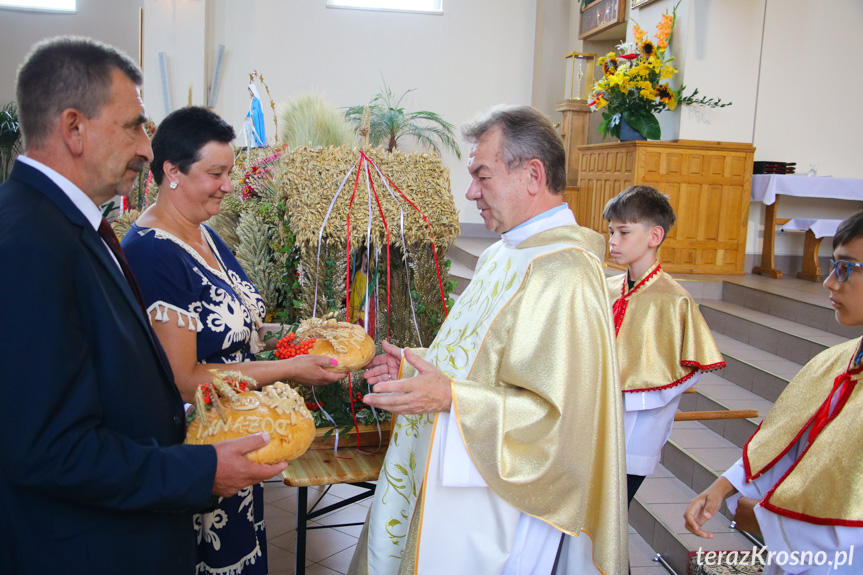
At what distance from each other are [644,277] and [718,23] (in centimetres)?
512

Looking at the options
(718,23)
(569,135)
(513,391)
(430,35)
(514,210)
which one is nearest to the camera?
(513,391)

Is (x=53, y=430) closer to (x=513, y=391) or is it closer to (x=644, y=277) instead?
(x=513, y=391)

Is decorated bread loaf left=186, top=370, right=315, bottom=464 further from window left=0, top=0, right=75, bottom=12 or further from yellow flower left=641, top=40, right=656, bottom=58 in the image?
window left=0, top=0, right=75, bottom=12

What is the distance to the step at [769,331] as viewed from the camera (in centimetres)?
440

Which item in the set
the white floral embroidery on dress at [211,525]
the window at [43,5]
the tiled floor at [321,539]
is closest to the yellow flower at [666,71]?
the tiled floor at [321,539]

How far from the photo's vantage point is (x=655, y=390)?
249cm

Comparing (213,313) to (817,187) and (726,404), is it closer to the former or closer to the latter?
(726,404)

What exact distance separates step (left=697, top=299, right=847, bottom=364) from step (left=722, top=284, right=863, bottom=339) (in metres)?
0.04

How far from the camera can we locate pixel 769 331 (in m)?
4.79

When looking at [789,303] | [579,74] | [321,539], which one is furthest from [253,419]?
[579,74]

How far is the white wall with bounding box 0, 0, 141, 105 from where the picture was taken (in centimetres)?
1014

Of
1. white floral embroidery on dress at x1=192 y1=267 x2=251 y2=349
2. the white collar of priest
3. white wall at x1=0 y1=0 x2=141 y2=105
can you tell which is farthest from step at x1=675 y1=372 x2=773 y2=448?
white wall at x1=0 y1=0 x2=141 y2=105

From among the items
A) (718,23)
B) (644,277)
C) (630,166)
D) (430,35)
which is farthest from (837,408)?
(430,35)

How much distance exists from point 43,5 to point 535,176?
37.7 ft
